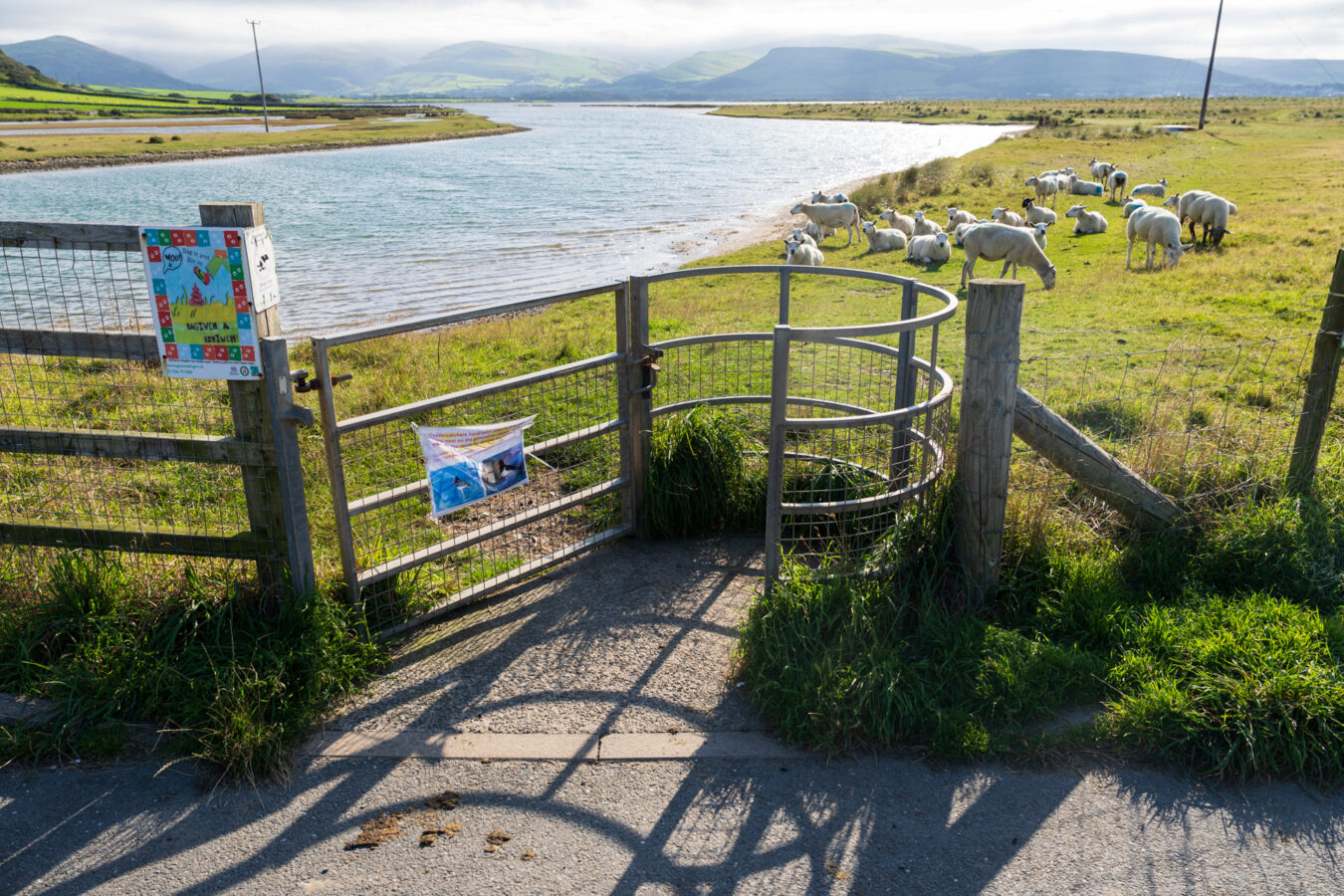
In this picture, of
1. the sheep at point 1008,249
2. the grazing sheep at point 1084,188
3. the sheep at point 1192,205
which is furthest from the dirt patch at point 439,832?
the grazing sheep at point 1084,188

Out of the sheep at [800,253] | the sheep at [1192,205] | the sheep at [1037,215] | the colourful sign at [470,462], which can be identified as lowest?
the sheep at [800,253]

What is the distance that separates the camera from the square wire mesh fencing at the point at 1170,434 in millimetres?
5492

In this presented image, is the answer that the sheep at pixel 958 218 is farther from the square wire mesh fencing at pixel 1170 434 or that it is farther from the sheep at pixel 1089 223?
the square wire mesh fencing at pixel 1170 434

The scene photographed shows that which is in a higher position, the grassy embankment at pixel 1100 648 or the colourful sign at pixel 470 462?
the colourful sign at pixel 470 462

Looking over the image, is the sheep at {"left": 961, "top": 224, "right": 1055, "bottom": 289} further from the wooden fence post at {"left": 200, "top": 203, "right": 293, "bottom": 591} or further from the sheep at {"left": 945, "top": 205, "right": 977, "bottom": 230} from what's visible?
the wooden fence post at {"left": 200, "top": 203, "right": 293, "bottom": 591}

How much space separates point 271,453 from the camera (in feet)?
14.8

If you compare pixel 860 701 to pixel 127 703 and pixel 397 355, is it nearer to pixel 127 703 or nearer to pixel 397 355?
pixel 127 703

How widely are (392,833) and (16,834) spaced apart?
57.2 inches

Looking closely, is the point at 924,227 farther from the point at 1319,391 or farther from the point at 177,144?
the point at 177,144

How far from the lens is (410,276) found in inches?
909

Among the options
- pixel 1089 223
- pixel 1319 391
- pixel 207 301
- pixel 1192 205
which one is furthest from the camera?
pixel 1089 223

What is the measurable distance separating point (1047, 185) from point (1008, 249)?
Result: 48.5 feet

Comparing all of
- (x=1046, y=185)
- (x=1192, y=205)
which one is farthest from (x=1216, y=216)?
(x=1046, y=185)

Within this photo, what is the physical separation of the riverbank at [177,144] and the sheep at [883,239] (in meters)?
47.6
